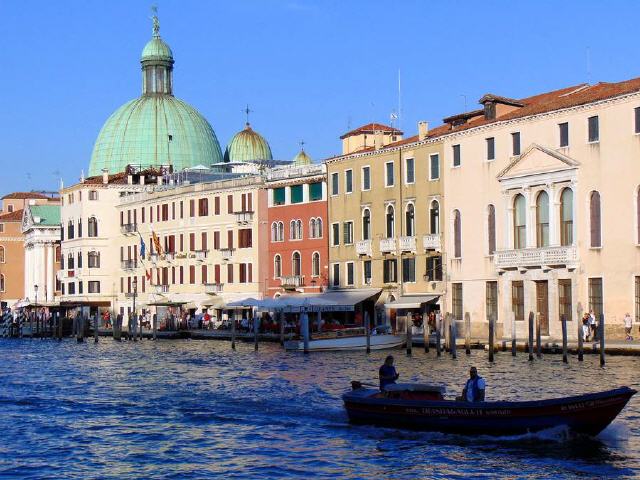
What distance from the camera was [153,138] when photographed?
312 feet

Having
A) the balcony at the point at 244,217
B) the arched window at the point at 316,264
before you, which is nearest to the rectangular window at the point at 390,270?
the arched window at the point at 316,264

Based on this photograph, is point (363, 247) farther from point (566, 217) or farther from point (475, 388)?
point (475, 388)

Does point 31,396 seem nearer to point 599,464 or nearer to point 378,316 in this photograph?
point 599,464

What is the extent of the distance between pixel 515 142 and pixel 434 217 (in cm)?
653

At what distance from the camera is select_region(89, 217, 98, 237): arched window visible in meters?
88.8

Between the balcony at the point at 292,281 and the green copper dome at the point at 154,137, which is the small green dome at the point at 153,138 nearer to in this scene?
the green copper dome at the point at 154,137

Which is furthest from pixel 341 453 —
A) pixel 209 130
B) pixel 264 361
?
pixel 209 130

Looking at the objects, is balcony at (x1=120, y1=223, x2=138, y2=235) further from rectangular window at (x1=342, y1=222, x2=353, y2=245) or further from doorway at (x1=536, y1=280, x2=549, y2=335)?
doorway at (x1=536, y1=280, x2=549, y2=335)

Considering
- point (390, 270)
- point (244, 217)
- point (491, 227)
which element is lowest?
point (390, 270)

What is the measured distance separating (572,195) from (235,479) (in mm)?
29281

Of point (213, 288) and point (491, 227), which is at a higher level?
point (491, 227)

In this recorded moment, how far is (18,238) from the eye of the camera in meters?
120

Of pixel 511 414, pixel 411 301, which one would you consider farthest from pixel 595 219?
pixel 511 414

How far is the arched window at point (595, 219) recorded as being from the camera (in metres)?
48.8
